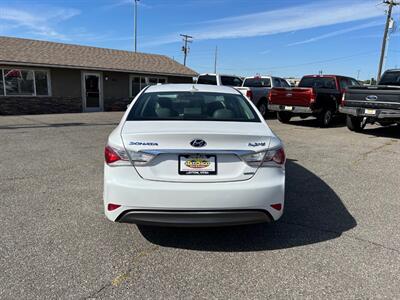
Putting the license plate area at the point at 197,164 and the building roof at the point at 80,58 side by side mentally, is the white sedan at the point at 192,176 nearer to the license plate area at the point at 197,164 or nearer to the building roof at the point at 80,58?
the license plate area at the point at 197,164

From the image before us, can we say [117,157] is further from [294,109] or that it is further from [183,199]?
[294,109]

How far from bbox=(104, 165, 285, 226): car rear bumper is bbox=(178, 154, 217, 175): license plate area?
10 cm

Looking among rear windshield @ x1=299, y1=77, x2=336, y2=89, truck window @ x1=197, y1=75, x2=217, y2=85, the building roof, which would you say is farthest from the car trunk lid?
the building roof

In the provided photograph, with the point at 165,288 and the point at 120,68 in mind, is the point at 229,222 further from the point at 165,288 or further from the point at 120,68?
the point at 120,68

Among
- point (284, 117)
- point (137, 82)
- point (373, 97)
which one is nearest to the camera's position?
point (373, 97)

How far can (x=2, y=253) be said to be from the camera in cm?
312

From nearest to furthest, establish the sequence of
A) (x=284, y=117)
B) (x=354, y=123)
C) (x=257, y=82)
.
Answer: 1. (x=354, y=123)
2. (x=284, y=117)
3. (x=257, y=82)

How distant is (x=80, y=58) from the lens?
19.3 m

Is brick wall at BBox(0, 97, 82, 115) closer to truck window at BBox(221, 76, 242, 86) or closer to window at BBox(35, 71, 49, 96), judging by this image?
window at BBox(35, 71, 49, 96)

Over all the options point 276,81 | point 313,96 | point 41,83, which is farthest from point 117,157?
point 41,83

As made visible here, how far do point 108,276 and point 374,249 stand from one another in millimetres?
2604

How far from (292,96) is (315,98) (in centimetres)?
88

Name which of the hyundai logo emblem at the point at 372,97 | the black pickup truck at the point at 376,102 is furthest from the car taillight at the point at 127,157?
the hyundai logo emblem at the point at 372,97

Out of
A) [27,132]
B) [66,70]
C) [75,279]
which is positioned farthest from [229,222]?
[66,70]
